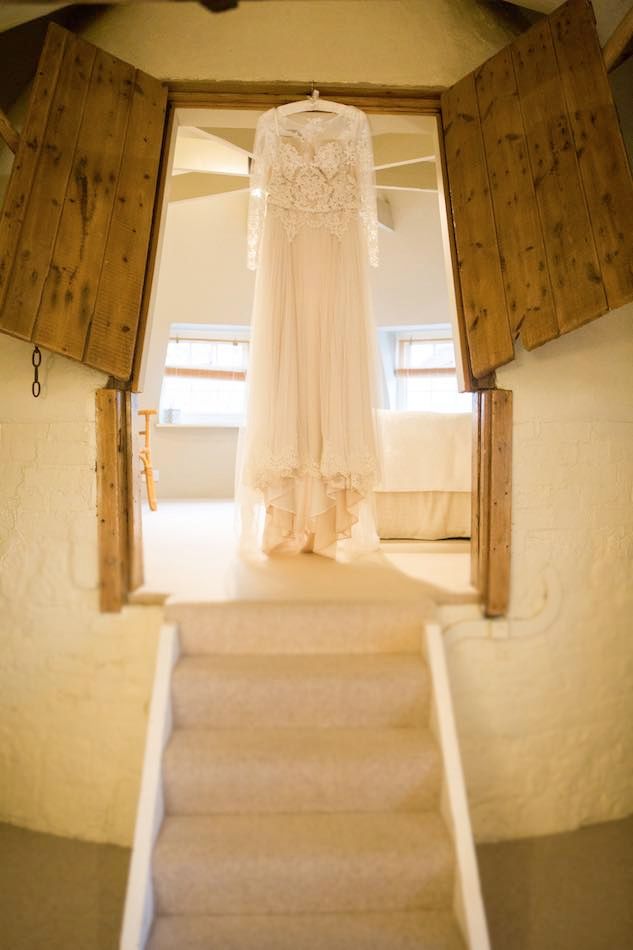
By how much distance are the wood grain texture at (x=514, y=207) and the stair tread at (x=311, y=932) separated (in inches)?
67.6

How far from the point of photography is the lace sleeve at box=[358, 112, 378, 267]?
2564 millimetres

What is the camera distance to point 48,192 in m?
2.06

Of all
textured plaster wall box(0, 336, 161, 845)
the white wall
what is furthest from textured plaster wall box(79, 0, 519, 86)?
the white wall

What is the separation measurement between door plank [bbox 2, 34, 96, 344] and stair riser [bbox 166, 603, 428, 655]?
1.06 metres

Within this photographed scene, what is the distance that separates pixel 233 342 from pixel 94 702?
15.2ft

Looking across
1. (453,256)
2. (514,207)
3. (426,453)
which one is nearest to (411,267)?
(426,453)

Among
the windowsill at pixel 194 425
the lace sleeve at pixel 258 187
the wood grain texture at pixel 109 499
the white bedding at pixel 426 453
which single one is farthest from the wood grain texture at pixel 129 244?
the windowsill at pixel 194 425

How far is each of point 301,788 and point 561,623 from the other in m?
1.11

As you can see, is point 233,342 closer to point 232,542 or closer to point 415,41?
point 232,542

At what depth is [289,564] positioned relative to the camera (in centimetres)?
284

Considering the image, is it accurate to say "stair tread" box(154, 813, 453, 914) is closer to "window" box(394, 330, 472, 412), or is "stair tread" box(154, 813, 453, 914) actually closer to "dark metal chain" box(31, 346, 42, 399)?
"dark metal chain" box(31, 346, 42, 399)

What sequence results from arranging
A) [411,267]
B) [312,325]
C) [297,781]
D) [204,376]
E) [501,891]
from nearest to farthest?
[297,781] < [501,891] < [312,325] < [411,267] < [204,376]

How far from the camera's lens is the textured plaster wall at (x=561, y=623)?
2.20 m

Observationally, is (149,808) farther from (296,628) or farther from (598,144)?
(598,144)
